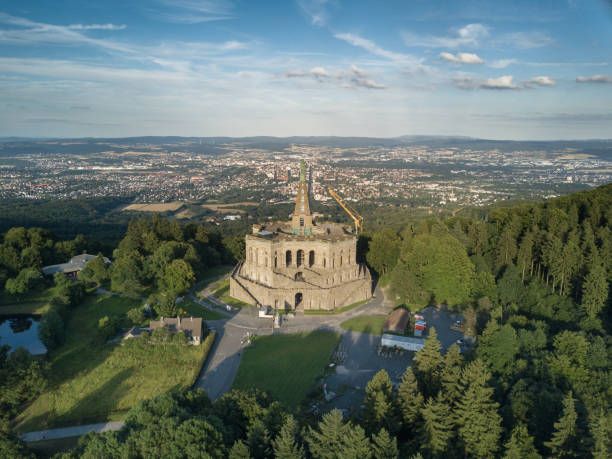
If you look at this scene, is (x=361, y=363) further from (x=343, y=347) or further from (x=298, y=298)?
(x=298, y=298)

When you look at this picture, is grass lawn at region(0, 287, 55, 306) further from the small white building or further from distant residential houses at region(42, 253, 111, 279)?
the small white building

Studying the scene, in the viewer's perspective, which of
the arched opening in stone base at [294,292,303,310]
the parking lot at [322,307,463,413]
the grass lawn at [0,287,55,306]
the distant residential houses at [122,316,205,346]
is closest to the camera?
the parking lot at [322,307,463,413]

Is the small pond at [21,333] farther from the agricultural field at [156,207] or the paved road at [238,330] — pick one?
the agricultural field at [156,207]

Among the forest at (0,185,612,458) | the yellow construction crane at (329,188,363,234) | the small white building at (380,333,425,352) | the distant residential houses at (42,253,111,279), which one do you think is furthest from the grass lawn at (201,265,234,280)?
the yellow construction crane at (329,188,363,234)

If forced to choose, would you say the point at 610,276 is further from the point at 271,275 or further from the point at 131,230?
the point at 131,230

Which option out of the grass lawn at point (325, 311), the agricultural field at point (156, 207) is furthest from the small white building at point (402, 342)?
the agricultural field at point (156, 207)

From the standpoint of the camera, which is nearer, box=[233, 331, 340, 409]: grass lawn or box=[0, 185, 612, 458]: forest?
box=[0, 185, 612, 458]: forest
